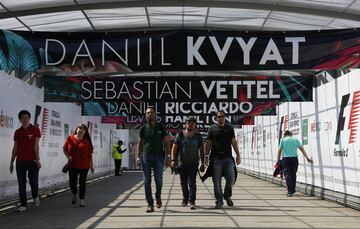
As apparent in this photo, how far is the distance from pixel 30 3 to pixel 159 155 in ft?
17.5

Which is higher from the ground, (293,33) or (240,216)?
(293,33)

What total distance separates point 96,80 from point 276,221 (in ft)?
26.2

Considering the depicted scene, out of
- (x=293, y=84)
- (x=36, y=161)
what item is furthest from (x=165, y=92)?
(x=36, y=161)

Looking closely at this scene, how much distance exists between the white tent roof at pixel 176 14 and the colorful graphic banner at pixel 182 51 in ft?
11.3

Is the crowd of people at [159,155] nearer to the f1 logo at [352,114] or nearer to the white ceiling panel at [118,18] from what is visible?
the f1 logo at [352,114]

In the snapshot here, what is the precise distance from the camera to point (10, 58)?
9773 millimetres

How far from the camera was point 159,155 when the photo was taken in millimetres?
10594

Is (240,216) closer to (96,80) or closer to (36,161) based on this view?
(36,161)

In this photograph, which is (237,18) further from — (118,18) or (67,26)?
(67,26)

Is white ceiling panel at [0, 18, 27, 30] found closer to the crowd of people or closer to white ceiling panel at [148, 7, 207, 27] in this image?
white ceiling panel at [148, 7, 207, 27]

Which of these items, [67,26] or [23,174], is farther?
[67,26]

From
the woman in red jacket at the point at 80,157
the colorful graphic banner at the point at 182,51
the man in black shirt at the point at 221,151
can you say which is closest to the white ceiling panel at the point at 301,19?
the man in black shirt at the point at 221,151

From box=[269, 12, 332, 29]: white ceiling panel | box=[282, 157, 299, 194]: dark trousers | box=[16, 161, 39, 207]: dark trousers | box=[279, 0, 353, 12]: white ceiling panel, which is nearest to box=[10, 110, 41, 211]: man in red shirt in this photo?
box=[16, 161, 39, 207]: dark trousers

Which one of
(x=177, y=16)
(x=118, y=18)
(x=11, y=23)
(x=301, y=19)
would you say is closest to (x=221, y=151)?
(x=301, y=19)
